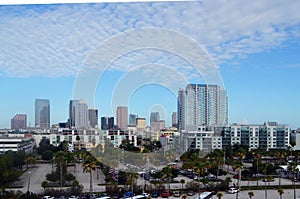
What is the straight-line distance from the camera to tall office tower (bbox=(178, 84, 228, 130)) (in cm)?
376

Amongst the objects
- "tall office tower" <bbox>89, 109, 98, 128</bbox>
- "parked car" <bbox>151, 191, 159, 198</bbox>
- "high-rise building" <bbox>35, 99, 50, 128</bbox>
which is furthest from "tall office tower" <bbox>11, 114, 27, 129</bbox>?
"parked car" <bbox>151, 191, 159, 198</bbox>

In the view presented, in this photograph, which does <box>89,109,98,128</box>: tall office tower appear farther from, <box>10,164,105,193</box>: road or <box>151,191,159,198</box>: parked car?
<box>151,191,159,198</box>: parked car

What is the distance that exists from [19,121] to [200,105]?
30.0ft

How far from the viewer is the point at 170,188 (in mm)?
4195

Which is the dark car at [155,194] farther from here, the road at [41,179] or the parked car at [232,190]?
the parked car at [232,190]

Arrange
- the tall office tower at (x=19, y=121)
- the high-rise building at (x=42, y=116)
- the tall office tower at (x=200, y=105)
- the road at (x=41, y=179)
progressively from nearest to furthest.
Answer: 1. the tall office tower at (x=200, y=105)
2. the road at (x=41, y=179)
3. the tall office tower at (x=19, y=121)
4. the high-rise building at (x=42, y=116)

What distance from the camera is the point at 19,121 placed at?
11.7 m

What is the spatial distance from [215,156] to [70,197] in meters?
2.62

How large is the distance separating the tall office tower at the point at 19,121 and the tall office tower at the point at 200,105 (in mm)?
8382

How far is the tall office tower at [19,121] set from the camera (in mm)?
11438

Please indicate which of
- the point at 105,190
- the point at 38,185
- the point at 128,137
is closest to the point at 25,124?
the point at 128,137

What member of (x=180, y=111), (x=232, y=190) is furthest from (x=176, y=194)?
(x=180, y=111)

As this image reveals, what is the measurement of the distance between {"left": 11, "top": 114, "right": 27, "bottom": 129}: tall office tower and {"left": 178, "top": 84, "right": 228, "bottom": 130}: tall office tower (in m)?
8.38

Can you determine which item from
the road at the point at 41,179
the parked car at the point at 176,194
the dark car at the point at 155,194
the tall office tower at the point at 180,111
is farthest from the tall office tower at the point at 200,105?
the road at the point at 41,179
